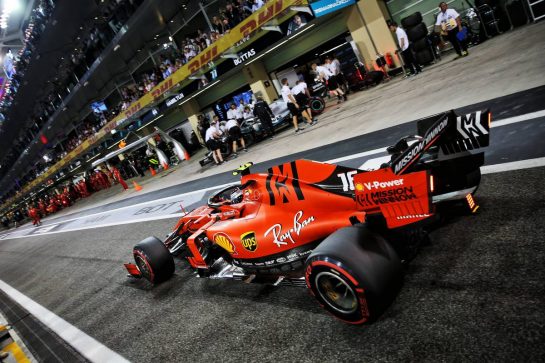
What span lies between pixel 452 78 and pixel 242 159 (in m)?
7.36

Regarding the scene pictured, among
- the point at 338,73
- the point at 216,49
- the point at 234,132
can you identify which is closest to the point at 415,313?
the point at 234,132

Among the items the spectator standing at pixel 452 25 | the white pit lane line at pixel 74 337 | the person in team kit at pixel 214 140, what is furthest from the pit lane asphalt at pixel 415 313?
the person in team kit at pixel 214 140

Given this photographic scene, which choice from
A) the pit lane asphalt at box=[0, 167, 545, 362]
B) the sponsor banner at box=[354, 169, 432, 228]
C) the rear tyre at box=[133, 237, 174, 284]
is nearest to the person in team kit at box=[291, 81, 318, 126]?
the rear tyre at box=[133, 237, 174, 284]

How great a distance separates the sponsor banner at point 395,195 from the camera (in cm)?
263

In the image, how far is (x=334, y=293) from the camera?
292 centimetres

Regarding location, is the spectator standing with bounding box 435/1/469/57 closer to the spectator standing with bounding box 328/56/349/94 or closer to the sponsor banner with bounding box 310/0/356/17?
the spectator standing with bounding box 328/56/349/94

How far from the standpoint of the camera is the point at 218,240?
437 cm

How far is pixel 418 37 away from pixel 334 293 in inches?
474

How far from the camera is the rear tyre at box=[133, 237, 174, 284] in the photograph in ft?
17.7

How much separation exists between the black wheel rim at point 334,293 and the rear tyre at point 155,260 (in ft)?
10.6

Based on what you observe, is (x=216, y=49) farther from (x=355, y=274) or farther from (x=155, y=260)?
(x=355, y=274)

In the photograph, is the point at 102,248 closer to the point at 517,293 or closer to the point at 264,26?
the point at 517,293

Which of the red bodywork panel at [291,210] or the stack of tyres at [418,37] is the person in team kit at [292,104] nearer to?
the stack of tyres at [418,37]

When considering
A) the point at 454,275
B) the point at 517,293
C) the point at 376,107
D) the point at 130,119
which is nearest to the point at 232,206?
the point at 454,275
